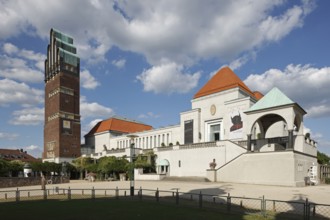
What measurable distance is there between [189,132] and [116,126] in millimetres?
31500

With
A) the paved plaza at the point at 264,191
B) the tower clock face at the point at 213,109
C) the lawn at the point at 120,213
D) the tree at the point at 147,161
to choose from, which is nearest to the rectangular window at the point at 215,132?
the tower clock face at the point at 213,109

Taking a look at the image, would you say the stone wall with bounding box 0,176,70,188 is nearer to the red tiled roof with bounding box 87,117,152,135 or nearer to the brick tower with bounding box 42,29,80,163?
the brick tower with bounding box 42,29,80,163

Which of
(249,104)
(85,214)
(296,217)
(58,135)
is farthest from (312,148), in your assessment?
(58,135)

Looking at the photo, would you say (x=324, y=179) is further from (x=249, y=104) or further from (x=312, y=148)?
(x=249, y=104)

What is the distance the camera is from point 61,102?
7456 cm

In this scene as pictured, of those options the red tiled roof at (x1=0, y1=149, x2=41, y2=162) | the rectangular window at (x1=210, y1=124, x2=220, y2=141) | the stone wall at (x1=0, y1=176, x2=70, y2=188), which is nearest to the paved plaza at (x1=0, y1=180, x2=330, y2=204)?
the stone wall at (x1=0, y1=176, x2=70, y2=188)

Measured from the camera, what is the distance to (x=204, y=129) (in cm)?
5381

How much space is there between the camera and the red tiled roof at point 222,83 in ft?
172

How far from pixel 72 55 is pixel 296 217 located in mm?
75397

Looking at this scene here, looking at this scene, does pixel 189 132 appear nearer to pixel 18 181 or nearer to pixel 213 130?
pixel 213 130

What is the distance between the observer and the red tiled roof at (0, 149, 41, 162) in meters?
87.6

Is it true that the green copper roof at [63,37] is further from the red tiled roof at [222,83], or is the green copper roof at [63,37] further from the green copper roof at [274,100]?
the green copper roof at [274,100]

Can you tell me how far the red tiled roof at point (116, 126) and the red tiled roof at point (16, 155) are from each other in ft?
66.0

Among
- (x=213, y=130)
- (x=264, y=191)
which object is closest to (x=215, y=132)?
(x=213, y=130)
